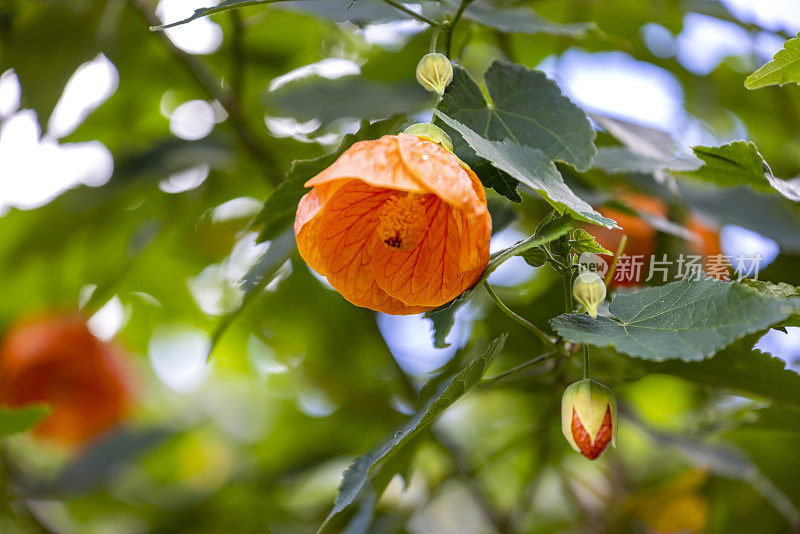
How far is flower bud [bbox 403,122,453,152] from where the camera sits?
0.46m

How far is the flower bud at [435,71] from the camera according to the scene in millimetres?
486

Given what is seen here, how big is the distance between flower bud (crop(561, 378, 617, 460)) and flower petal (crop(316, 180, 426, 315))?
0.11 meters

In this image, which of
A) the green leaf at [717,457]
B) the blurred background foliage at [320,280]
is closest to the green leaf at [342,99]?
the blurred background foliage at [320,280]

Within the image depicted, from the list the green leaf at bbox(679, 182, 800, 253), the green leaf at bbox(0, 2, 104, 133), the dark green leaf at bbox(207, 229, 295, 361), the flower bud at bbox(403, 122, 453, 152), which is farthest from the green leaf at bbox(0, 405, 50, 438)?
the green leaf at bbox(679, 182, 800, 253)

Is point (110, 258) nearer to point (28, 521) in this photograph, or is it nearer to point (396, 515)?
point (28, 521)

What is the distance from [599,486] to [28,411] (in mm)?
962

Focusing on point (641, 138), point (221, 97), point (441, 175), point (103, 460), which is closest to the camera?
point (441, 175)

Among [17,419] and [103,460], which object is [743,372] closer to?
[17,419]

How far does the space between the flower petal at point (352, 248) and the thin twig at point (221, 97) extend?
41 cm

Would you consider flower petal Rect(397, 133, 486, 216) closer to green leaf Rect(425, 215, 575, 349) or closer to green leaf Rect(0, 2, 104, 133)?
green leaf Rect(425, 215, 575, 349)

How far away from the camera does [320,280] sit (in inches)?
42.9

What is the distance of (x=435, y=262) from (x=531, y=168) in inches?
3.3

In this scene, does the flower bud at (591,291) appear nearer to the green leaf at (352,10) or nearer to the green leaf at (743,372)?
the green leaf at (743,372)

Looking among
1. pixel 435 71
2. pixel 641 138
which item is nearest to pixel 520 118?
pixel 435 71
